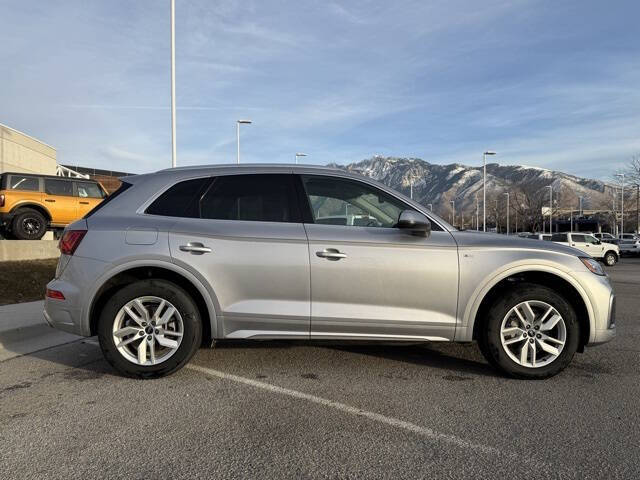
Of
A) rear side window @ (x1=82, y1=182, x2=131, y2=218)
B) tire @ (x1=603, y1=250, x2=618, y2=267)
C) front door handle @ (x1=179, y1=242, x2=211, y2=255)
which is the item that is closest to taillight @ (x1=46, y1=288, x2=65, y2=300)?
rear side window @ (x1=82, y1=182, x2=131, y2=218)

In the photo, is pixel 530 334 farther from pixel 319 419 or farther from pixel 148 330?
pixel 148 330

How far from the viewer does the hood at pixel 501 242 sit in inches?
162

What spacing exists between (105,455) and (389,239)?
2.58 meters

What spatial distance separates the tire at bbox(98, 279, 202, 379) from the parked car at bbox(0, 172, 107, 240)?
10.5 m

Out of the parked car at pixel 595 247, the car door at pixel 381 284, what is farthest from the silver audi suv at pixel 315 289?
the parked car at pixel 595 247

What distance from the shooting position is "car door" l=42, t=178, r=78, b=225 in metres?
13.1

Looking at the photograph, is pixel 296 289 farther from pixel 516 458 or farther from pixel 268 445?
pixel 516 458

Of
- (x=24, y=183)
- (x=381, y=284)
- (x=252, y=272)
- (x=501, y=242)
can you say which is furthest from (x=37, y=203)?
(x=501, y=242)

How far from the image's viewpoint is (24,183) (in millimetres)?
12914

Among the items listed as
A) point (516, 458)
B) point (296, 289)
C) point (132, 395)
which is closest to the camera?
point (516, 458)

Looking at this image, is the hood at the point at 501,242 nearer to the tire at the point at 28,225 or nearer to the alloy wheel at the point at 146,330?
the alloy wheel at the point at 146,330

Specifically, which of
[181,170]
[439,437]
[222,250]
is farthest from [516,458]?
[181,170]

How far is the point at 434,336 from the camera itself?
160 inches

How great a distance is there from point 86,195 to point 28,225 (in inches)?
72.4
